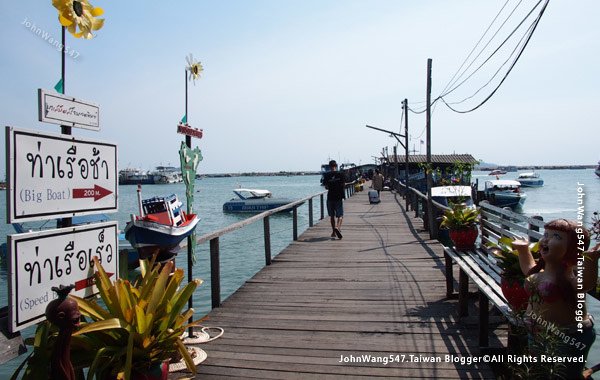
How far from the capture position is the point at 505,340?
3875 mm

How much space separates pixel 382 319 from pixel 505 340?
46.5 inches

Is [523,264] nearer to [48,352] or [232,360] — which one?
[232,360]

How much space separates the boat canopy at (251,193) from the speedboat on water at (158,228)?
34886 mm

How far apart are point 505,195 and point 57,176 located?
1426 inches

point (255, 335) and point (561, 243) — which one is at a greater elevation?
point (561, 243)

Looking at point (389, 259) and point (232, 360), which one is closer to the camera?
point (232, 360)

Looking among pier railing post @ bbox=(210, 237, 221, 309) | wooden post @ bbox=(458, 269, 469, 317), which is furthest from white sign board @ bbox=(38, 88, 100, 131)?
wooden post @ bbox=(458, 269, 469, 317)

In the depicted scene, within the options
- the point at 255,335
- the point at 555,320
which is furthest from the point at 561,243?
the point at 255,335

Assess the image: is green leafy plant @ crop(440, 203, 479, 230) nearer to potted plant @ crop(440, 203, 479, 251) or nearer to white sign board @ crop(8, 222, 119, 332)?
potted plant @ crop(440, 203, 479, 251)

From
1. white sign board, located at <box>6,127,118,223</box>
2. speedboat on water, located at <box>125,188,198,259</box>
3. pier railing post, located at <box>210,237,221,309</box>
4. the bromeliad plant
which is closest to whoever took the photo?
white sign board, located at <box>6,127,118,223</box>

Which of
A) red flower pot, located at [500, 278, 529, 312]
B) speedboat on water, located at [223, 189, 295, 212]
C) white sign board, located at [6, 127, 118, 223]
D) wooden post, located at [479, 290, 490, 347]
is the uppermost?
white sign board, located at [6, 127, 118, 223]

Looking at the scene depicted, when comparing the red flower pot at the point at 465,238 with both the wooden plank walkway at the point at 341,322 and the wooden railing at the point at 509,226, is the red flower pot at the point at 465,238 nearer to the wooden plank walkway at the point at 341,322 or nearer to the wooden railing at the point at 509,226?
the wooden railing at the point at 509,226

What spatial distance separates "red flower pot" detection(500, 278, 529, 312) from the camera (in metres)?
3.04

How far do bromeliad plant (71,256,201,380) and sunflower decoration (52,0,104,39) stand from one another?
1.39m
